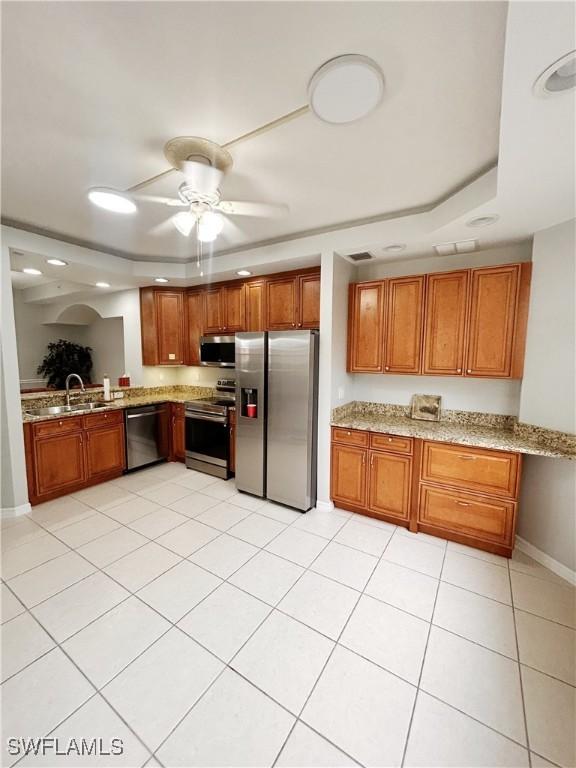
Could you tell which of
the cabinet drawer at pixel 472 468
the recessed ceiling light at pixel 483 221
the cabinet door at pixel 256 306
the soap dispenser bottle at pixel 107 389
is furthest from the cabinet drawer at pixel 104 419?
the recessed ceiling light at pixel 483 221

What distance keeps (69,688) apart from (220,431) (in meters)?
2.51

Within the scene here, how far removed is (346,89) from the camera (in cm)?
129

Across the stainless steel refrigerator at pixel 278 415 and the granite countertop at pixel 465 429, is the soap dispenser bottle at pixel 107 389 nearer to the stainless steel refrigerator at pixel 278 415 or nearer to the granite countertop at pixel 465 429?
the stainless steel refrigerator at pixel 278 415

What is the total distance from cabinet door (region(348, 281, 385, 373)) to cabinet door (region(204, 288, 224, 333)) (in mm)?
1730

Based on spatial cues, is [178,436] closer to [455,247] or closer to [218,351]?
[218,351]

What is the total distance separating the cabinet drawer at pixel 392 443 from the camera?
8.88 ft

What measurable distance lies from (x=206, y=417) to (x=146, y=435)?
37.3 inches

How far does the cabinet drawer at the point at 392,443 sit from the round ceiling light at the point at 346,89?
7.40ft

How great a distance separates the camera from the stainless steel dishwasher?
12.9 ft

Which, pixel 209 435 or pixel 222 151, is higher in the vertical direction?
pixel 222 151

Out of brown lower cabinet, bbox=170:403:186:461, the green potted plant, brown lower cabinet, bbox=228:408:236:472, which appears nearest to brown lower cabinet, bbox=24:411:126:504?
brown lower cabinet, bbox=170:403:186:461

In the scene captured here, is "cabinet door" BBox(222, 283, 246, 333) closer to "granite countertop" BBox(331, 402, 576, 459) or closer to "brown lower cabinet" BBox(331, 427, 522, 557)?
"granite countertop" BBox(331, 402, 576, 459)

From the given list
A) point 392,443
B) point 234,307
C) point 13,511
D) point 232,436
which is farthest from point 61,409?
point 392,443

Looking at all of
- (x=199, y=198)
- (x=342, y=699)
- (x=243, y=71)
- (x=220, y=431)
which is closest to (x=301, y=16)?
(x=243, y=71)
